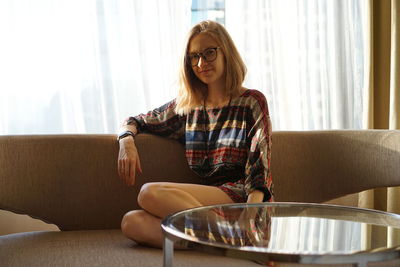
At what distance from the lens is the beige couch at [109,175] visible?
2119mm

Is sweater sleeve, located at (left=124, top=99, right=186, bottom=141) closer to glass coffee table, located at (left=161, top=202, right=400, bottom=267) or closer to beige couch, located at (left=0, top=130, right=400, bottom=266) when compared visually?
beige couch, located at (left=0, top=130, right=400, bottom=266)

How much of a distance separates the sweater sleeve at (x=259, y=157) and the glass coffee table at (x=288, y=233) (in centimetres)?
33

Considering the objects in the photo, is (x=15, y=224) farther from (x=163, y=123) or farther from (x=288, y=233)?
(x=288, y=233)

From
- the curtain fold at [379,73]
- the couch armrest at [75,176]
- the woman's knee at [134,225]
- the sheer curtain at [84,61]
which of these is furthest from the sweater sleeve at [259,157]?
the curtain fold at [379,73]

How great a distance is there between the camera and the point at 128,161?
7.25 feet

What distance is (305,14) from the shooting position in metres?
3.33

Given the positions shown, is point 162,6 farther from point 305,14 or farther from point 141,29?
point 305,14

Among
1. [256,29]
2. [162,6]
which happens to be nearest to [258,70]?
[256,29]

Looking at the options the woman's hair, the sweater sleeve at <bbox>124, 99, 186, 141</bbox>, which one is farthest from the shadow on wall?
the woman's hair

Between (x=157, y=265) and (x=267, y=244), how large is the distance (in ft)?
1.73

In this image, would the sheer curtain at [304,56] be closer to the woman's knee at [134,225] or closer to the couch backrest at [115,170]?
the couch backrest at [115,170]

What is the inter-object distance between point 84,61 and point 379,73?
1592mm

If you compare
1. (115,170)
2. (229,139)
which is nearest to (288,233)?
(229,139)

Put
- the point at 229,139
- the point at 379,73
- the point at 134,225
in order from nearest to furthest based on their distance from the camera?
the point at 134,225, the point at 229,139, the point at 379,73
